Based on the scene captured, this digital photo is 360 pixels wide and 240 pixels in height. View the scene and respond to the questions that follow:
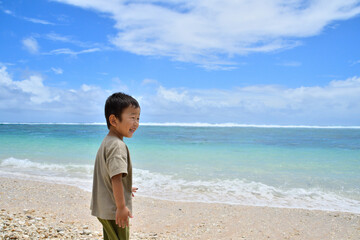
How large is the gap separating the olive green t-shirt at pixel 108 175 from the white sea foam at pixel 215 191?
4774mm

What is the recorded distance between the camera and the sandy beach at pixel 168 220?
4.12 metres

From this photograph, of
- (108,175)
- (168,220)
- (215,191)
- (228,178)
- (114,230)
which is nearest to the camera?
(108,175)

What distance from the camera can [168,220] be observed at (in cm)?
538

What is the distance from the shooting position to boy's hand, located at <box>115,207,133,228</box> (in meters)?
2.05

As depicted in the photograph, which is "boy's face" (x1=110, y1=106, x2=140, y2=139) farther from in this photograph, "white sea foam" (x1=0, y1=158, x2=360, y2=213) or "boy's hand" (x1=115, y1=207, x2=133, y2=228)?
"white sea foam" (x1=0, y1=158, x2=360, y2=213)

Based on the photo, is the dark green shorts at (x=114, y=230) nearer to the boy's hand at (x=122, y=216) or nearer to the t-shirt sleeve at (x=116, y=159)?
the boy's hand at (x=122, y=216)

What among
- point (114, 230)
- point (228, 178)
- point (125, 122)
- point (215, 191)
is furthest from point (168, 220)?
point (228, 178)

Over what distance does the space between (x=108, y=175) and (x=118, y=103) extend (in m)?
0.52

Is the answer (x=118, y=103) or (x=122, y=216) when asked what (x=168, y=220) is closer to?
(x=122, y=216)

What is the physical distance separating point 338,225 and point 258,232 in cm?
164

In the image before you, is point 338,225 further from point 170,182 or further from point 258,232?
point 170,182

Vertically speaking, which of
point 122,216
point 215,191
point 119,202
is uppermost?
point 119,202

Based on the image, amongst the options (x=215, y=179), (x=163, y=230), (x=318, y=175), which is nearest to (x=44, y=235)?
(x=163, y=230)

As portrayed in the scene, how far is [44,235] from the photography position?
12.1 feet
